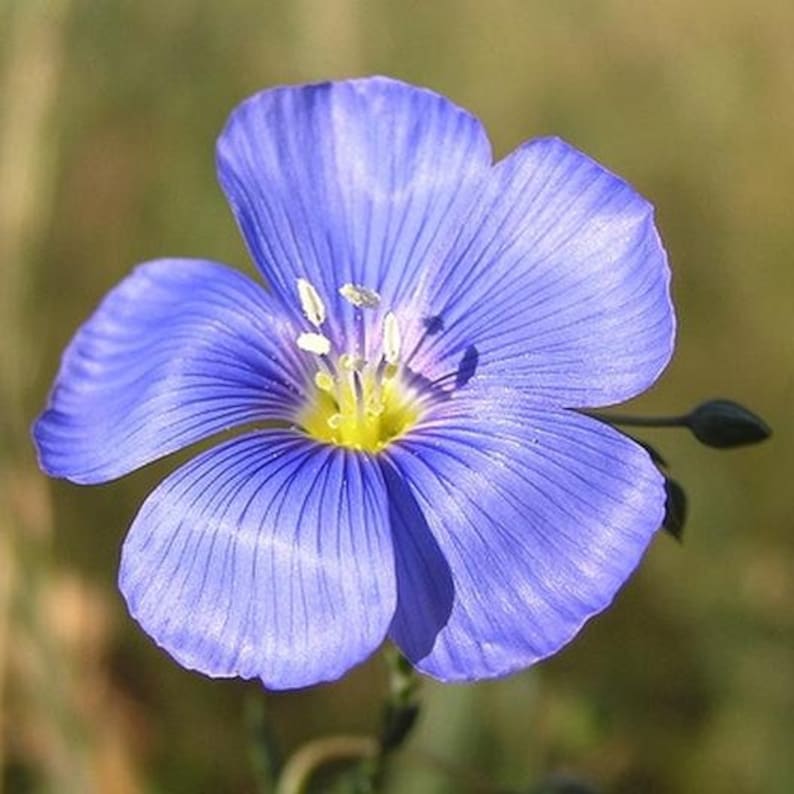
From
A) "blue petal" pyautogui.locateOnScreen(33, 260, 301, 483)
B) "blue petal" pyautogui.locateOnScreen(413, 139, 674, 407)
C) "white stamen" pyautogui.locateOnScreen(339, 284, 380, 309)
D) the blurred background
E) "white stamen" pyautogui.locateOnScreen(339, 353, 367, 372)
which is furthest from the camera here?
the blurred background

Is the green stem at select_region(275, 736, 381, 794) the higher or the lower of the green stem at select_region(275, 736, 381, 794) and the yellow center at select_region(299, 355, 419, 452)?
the lower

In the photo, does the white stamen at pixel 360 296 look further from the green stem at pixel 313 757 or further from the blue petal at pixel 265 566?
the green stem at pixel 313 757

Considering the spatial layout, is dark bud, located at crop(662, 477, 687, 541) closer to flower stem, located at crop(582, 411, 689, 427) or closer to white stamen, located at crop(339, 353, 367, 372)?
flower stem, located at crop(582, 411, 689, 427)

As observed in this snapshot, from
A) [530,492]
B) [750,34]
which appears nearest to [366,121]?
[530,492]

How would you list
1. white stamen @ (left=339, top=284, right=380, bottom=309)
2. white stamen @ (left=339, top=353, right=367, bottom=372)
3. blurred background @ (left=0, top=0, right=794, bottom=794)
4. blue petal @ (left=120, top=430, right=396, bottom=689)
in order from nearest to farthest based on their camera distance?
blue petal @ (left=120, top=430, right=396, bottom=689)
white stamen @ (left=339, top=284, right=380, bottom=309)
white stamen @ (left=339, top=353, right=367, bottom=372)
blurred background @ (left=0, top=0, right=794, bottom=794)

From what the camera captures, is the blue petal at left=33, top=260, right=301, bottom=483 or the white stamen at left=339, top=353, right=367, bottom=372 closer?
the blue petal at left=33, top=260, right=301, bottom=483

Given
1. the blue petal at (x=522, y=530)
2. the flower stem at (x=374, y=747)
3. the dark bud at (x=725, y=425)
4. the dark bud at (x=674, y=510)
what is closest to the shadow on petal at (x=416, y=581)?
the blue petal at (x=522, y=530)

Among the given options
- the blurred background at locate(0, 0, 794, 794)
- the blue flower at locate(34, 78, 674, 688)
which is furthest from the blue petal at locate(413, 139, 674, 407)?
the blurred background at locate(0, 0, 794, 794)
